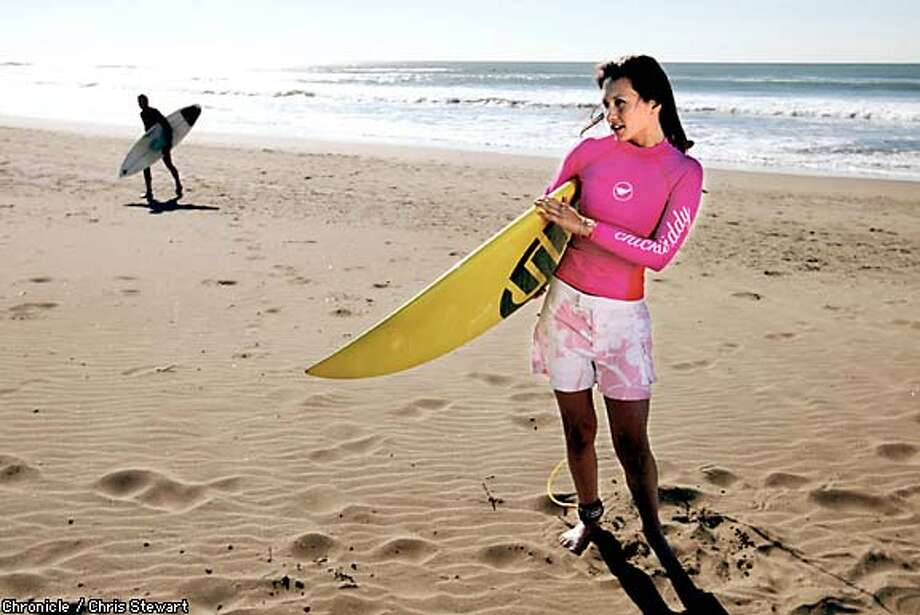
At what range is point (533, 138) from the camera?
2353 centimetres

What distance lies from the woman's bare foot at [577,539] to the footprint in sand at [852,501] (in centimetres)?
122

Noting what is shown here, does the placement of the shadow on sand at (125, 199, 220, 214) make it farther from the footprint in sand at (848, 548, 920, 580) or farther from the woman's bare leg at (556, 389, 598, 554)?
the footprint in sand at (848, 548, 920, 580)

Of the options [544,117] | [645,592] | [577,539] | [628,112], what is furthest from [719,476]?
[544,117]

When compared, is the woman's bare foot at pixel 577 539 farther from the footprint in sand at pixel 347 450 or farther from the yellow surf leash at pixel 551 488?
the footprint in sand at pixel 347 450

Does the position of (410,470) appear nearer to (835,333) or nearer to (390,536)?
(390,536)

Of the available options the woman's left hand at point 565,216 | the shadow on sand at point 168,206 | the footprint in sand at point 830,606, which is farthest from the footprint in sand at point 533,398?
the shadow on sand at point 168,206

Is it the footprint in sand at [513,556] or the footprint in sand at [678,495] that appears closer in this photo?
the footprint in sand at [513,556]

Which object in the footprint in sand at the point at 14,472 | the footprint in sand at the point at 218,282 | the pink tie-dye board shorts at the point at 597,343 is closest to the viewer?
the pink tie-dye board shorts at the point at 597,343

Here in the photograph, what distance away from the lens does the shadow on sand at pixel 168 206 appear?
1163 centimetres

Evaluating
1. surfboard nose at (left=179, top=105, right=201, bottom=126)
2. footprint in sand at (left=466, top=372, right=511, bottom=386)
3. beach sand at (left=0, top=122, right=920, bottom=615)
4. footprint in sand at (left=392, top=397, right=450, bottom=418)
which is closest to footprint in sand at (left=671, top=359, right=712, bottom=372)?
beach sand at (left=0, top=122, right=920, bottom=615)

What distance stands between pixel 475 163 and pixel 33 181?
26.1ft

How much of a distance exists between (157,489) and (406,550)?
1288mm

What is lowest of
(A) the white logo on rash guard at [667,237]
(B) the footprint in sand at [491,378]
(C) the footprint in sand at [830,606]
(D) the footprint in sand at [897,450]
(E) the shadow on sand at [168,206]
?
(C) the footprint in sand at [830,606]

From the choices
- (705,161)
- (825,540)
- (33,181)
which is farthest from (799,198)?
(33,181)
